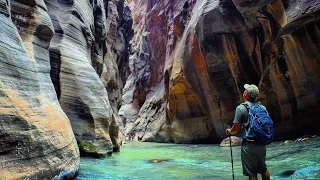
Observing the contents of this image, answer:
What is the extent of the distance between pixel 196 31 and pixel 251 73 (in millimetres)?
4997

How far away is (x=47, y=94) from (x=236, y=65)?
1508 cm

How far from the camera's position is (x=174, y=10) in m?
30.7

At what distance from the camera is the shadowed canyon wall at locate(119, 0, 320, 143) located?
1605cm

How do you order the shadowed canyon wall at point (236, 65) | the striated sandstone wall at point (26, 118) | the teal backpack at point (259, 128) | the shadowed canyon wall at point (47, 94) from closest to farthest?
the teal backpack at point (259, 128) < the striated sandstone wall at point (26, 118) < the shadowed canyon wall at point (47, 94) < the shadowed canyon wall at point (236, 65)

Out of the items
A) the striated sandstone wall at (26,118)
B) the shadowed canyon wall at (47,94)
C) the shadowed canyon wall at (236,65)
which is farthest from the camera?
the shadowed canyon wall at (236,65)

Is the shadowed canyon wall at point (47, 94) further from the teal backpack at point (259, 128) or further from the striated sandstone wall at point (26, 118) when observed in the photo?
the teal backpack at point (259, 128)

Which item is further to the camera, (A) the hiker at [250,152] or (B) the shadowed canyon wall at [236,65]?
(B) the shadowed canyon wall at [236,65]

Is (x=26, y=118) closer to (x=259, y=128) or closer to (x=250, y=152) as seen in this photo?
(x=250, y=152)

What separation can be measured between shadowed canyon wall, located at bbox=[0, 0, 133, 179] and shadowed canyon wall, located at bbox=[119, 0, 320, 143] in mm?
8860

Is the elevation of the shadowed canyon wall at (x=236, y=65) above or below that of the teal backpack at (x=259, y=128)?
above

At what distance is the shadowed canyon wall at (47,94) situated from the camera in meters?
5.64

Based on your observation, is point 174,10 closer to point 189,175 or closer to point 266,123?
point 189,175

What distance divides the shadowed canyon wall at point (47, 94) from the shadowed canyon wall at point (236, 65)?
8860mm

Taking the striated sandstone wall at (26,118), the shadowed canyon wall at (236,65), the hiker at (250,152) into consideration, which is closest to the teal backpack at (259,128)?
the hiker at (250,152)
